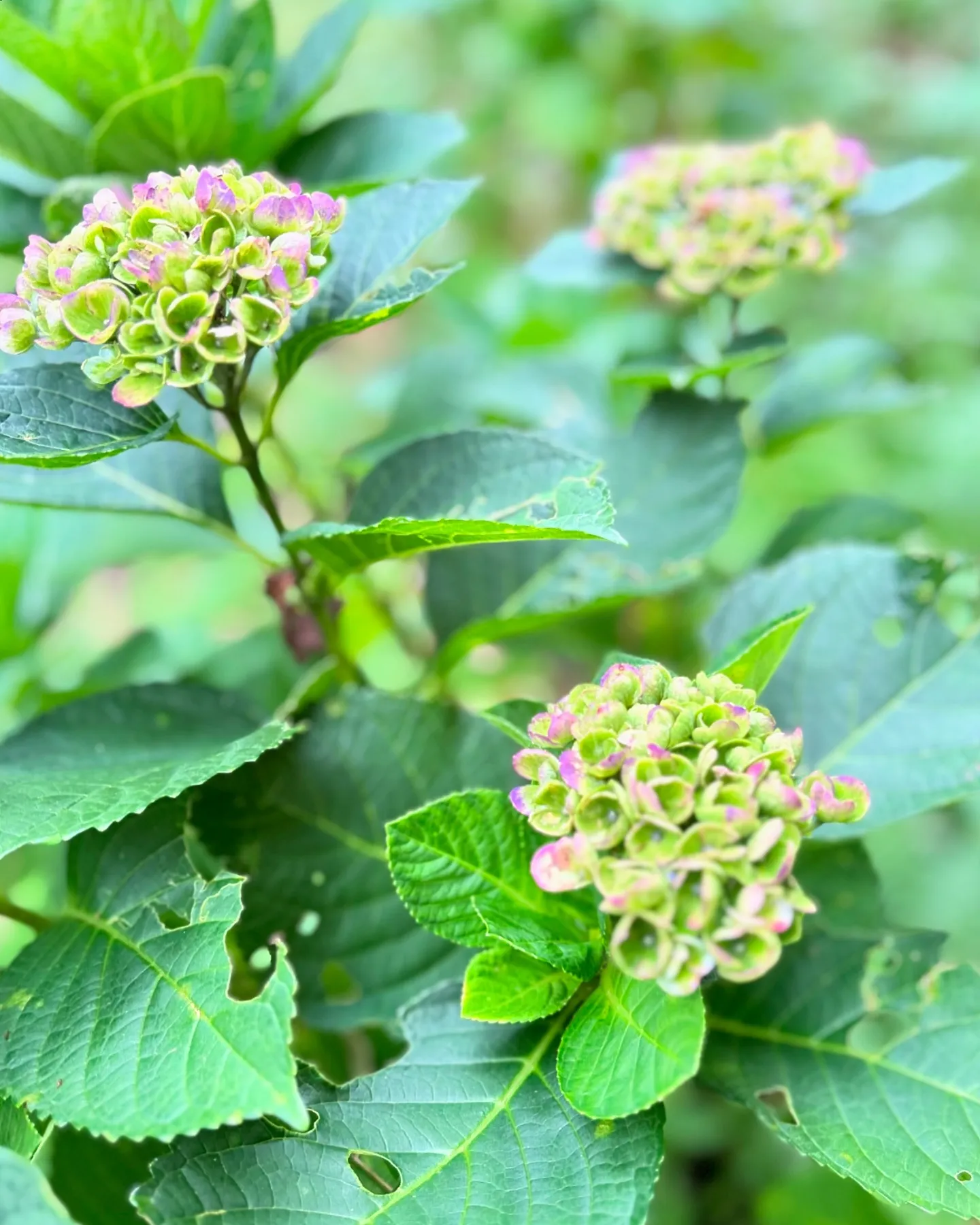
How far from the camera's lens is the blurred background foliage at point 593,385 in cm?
107

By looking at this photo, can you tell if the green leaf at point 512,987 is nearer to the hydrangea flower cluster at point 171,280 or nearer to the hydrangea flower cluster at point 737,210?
the hydrangea flower cluster at point 171,280

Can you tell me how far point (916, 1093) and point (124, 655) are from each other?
29.3 inches

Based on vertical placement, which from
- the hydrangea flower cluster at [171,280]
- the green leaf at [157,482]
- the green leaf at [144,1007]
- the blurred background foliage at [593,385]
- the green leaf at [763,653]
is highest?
the hydrangea flower cluster at [171,280]

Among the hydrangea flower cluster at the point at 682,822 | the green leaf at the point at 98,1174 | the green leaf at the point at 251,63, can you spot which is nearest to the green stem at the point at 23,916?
the green leaf at the point at 98,1174

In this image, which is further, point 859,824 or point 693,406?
point 693,406

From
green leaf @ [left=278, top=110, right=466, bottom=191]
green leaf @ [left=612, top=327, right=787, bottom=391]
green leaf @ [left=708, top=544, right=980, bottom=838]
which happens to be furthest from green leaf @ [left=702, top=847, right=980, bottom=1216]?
green leaf @ [left=278, top=110, right=466, bottom=191]

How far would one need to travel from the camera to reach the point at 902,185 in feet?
2.90

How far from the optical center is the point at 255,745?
0.58 metres

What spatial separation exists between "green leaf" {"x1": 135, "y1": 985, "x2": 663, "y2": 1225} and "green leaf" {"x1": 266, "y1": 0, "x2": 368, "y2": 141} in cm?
72

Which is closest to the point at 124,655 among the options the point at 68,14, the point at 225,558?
the point at 68,14

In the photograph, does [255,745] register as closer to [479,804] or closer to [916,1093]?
[479,804]

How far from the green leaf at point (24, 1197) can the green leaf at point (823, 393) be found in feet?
2.66

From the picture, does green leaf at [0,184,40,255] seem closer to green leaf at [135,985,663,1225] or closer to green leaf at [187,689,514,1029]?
green leaf at [187,689,514,1029]

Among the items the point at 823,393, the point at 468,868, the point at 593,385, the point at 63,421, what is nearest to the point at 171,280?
the point at 63,421
